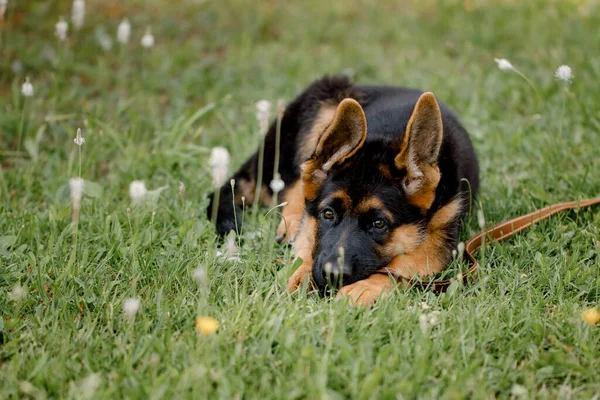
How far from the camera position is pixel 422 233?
14.1 ft

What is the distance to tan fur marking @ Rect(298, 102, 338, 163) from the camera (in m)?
5.39

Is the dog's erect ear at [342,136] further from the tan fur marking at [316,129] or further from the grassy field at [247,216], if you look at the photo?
the tan fur marking at [316,129]

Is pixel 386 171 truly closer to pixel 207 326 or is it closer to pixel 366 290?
pixel 366 290

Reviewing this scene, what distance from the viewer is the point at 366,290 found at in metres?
3.91

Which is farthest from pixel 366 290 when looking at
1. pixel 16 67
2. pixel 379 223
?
pixel 16 67

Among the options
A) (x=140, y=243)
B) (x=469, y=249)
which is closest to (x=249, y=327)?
(x=140, y=243)

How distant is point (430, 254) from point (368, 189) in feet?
2.00

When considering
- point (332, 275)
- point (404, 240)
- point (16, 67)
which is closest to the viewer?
point (332, 275)

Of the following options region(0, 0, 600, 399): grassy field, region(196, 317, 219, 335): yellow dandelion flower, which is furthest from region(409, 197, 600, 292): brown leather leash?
region(196, 317, 219, 335): yellow dandelion flower

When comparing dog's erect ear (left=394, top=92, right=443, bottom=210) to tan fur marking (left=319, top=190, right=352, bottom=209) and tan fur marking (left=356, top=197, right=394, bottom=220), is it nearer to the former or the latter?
tan fur marking (left=356, top=197, right=394, bottom=220)

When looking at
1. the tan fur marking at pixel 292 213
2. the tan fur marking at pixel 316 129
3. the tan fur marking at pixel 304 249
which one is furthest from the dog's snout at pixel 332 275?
the tan fur marking at pixel 316 129

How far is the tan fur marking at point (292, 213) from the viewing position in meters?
4.85

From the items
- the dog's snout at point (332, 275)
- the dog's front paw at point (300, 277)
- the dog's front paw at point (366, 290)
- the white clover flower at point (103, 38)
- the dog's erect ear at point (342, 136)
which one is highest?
the dog's erect ear at point (342, 136)

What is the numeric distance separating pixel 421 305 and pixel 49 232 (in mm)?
2628
